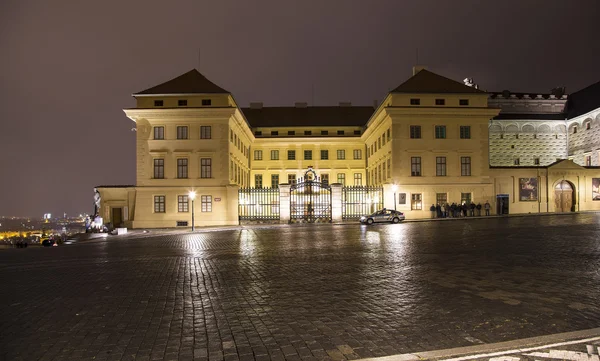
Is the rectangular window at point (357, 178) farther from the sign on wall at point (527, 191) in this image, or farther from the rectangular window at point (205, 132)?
the rectangular window at point (205, 132)

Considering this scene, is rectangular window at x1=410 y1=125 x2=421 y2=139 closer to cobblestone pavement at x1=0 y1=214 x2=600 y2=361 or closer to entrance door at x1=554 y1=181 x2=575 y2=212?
entrance door at x1=554 y1=181 x2=575 y2=212

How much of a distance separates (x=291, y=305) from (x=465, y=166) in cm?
3643

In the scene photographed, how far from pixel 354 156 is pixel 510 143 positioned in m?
18.6

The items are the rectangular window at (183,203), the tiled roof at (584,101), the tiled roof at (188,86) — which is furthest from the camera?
the tiled roof at (584,101)

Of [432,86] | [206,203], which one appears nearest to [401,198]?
[432,86]

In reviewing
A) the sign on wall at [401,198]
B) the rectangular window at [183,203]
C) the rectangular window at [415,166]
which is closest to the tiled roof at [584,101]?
the rectangular window at [415,166]

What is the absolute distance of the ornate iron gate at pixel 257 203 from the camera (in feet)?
126

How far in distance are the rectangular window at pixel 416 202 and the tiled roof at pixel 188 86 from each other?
18855 mm

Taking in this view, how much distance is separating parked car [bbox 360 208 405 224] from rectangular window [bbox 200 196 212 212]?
43.2ft

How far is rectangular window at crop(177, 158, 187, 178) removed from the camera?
129 ft

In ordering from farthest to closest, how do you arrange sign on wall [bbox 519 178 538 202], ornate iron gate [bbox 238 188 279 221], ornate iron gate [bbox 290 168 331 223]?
sign on wall [bbox 519 178 538 202] → ornate iron gate [bbox 238 188 279 221] → ornate iron gate [bbox 290 168 331 223]

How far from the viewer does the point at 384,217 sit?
35.4m

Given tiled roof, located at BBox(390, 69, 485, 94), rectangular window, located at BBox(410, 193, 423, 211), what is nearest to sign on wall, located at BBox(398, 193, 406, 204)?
rectangular window, located at BBox(410, 193, 423, 211)

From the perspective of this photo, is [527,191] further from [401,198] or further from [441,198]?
[401,198]
